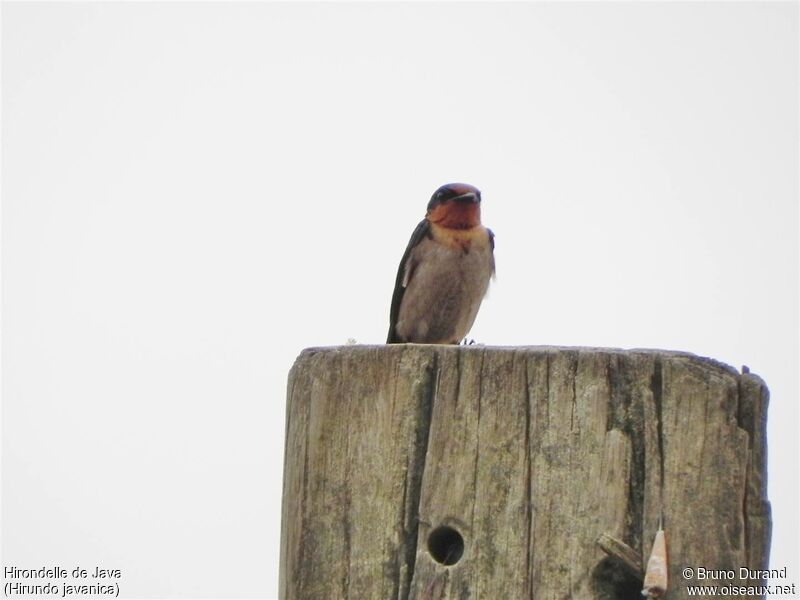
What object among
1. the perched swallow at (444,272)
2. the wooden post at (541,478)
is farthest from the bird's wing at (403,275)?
the wooden post at (541,478)

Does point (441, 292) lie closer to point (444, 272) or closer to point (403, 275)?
point (444, 272)

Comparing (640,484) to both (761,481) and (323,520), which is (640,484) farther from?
(323,520)

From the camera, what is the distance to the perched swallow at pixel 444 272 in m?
8.67

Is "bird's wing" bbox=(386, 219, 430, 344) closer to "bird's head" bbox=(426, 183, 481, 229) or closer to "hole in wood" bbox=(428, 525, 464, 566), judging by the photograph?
"bird's head" bbox=(426, 183, 481, 229)

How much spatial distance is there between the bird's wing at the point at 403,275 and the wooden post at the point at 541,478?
5288 millimetres

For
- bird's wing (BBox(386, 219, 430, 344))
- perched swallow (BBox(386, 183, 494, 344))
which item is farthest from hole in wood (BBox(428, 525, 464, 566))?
bird's wing (BBox(386, 219, 430, 344))

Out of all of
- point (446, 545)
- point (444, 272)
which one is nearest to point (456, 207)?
point (444, 272)

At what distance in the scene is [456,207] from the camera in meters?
8.89

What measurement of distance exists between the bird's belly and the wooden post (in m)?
5.17

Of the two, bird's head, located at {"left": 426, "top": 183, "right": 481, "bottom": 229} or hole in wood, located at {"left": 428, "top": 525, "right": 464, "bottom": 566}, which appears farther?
bird's head, located at {"left": 426, "top": 183, "right": 481, "bottom": 229}

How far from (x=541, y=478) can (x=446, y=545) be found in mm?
377

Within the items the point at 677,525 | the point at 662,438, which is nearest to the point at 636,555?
the point at 677,525

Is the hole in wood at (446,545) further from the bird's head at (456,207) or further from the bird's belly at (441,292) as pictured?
the bird's head at (456,207)

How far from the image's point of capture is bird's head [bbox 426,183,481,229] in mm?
8812
